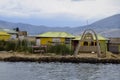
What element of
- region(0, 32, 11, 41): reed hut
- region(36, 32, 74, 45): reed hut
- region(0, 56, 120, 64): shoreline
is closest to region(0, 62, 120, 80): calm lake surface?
region(0, 56, 120, 64): shoreline

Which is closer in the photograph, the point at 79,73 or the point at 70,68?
the point at 79,73

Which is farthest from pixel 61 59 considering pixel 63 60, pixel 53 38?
pixel 53 38

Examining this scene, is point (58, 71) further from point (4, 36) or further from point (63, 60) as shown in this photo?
point (4, 36)

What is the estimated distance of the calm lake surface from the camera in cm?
3984

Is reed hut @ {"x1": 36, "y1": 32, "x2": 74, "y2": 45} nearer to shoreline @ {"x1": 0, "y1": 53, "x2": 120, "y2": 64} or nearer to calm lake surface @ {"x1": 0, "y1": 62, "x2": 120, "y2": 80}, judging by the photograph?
shoreline @ {"x1": 0, "y1": 53, "x2": 120, "y2": 64}

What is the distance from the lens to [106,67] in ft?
168

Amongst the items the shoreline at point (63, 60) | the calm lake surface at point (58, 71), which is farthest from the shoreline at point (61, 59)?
the calm lake surface at point (58, 71)

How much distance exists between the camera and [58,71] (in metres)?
46.2

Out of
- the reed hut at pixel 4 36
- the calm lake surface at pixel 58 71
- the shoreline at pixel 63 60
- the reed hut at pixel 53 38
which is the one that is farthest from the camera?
the reed hut at pixel 4 36

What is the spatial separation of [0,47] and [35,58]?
9257 mm

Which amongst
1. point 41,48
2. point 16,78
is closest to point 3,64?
point 41,48

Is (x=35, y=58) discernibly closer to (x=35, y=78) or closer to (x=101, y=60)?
(x=101, y=60)

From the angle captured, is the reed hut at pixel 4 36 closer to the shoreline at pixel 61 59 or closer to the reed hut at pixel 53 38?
the reed hut at pixel 53 38

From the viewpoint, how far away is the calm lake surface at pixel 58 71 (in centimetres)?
3984
